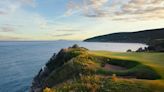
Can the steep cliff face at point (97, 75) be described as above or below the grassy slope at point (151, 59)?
below

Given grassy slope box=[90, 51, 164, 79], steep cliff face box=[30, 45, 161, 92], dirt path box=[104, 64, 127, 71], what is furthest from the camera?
dirt path box=[104, 64, 127, 71]

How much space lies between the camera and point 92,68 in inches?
976

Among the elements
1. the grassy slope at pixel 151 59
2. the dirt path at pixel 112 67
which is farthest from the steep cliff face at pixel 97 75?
the grassy slope at pixel 151 59

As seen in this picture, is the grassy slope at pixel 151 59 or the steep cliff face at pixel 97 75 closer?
the steep cliff face at pixel 97 75

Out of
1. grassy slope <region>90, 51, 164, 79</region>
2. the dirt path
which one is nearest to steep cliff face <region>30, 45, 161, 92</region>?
the dirt path

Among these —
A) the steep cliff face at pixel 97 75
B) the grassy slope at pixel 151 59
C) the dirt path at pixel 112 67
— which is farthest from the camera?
the dirt path at pixel 112 67

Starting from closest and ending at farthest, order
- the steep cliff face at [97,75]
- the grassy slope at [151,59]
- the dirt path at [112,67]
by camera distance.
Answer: the steep cliff face at [97,75]
the grassy slope at [151,59]
the dirt path at [112,67]

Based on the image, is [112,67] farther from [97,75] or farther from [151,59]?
[151,59]

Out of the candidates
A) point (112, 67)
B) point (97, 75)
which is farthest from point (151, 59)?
point (97, 75)

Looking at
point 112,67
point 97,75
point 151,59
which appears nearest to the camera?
point 97,75

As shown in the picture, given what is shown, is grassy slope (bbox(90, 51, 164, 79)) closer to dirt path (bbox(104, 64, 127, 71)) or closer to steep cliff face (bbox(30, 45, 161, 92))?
steep cliff face (bbox(30, 45, 161, 92))

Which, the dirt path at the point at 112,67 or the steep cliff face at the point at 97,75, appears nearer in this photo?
the steep cliff face at the point at 97,75

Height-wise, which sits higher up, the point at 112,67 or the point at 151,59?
the point at 151,59

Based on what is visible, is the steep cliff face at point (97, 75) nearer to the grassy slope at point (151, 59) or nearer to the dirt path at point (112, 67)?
the dirt path at point (112, 67)
